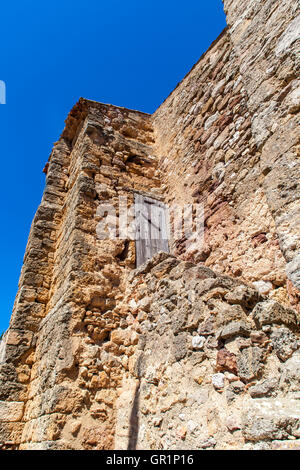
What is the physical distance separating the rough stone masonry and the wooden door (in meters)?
0.16

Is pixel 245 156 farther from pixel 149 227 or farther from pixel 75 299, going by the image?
pixel 75 299

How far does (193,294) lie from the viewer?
2.53 m

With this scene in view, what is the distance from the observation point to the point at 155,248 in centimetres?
448

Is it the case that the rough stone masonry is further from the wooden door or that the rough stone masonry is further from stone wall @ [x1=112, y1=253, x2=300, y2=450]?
the wooden door

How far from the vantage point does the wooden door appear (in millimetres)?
4387

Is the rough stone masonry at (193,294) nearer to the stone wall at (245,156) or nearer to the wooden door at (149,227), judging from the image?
the stone wall at (245,156)

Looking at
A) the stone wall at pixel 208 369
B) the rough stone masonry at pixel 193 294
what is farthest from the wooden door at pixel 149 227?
the stone wall at pixel 208 369

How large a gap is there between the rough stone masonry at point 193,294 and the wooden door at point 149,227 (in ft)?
0.54

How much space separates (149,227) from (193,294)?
2.23 metres

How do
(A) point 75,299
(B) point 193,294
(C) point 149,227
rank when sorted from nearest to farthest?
(B) point 193,294
(A) point 75,299
(C) point 149,227

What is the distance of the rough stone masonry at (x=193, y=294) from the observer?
1942 mm

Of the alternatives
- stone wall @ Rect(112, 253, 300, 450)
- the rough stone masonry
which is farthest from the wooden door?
stone wall @ Rect(112, 253, 300, 450)

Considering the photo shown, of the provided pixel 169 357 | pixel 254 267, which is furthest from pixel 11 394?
pixel 254 267

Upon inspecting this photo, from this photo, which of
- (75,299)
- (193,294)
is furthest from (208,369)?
(75,299)
